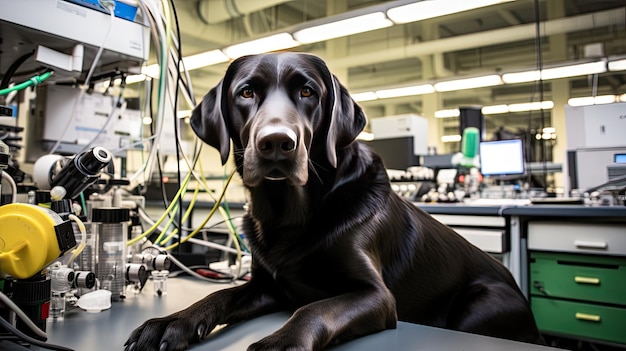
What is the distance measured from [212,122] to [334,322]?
0.51 meters

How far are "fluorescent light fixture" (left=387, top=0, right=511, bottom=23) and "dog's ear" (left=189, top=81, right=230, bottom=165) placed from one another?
10.3ft

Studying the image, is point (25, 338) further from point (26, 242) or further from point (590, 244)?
point (590, 244)

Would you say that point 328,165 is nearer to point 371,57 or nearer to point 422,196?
point 422,196

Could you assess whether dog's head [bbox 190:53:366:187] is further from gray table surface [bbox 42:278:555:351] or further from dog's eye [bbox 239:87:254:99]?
gray table surface [bbox 42:278:555:351]

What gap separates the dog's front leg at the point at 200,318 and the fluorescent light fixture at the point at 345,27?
3592 millimetres

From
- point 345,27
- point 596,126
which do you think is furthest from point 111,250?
point 345,27

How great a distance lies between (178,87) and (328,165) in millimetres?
480

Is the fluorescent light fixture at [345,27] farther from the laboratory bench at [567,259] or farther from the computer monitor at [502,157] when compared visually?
the laboratory bench at [567,259]

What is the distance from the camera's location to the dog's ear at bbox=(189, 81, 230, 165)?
0.87 metres

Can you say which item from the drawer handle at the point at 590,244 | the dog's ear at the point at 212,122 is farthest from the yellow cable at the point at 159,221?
the drawer handle at the point at 590,244

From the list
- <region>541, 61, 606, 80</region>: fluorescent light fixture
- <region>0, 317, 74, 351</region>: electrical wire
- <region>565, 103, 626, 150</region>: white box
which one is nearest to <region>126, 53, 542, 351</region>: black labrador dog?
<region>0, 317, 74, 351</region>: electrical wire

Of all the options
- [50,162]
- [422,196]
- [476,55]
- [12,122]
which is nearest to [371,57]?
[476,55]

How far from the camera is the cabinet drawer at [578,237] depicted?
194cm

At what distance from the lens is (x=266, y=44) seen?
196 inches
